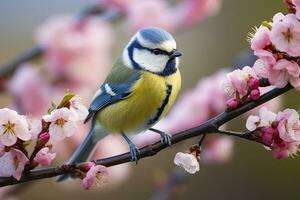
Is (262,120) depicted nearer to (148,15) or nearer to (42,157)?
(42,157)

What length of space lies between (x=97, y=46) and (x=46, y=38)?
12 centimetres

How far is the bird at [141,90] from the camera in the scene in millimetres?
1172

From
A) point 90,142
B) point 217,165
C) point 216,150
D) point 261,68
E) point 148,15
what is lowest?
point 217,165

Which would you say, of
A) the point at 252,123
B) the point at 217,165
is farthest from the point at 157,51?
the point at 217,165

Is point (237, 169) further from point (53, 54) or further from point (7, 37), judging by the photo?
point (53, 54)

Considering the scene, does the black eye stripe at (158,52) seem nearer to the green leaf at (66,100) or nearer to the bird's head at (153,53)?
the bird's head at (153,53)

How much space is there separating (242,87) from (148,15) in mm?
842

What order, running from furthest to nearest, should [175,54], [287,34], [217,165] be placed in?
[217,165] → [175,54] → [287,34]

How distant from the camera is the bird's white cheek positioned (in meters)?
1.20

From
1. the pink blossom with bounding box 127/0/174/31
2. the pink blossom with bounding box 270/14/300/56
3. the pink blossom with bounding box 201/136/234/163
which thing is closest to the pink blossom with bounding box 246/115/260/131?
the pink blossom with bounding box 270/14/300/56

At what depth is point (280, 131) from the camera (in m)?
0.83

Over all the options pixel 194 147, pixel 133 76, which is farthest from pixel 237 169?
pixel 194 147

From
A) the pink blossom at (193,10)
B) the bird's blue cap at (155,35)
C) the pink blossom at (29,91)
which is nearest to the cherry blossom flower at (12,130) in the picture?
the bird's blue cap at (155,35)

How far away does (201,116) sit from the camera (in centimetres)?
158
